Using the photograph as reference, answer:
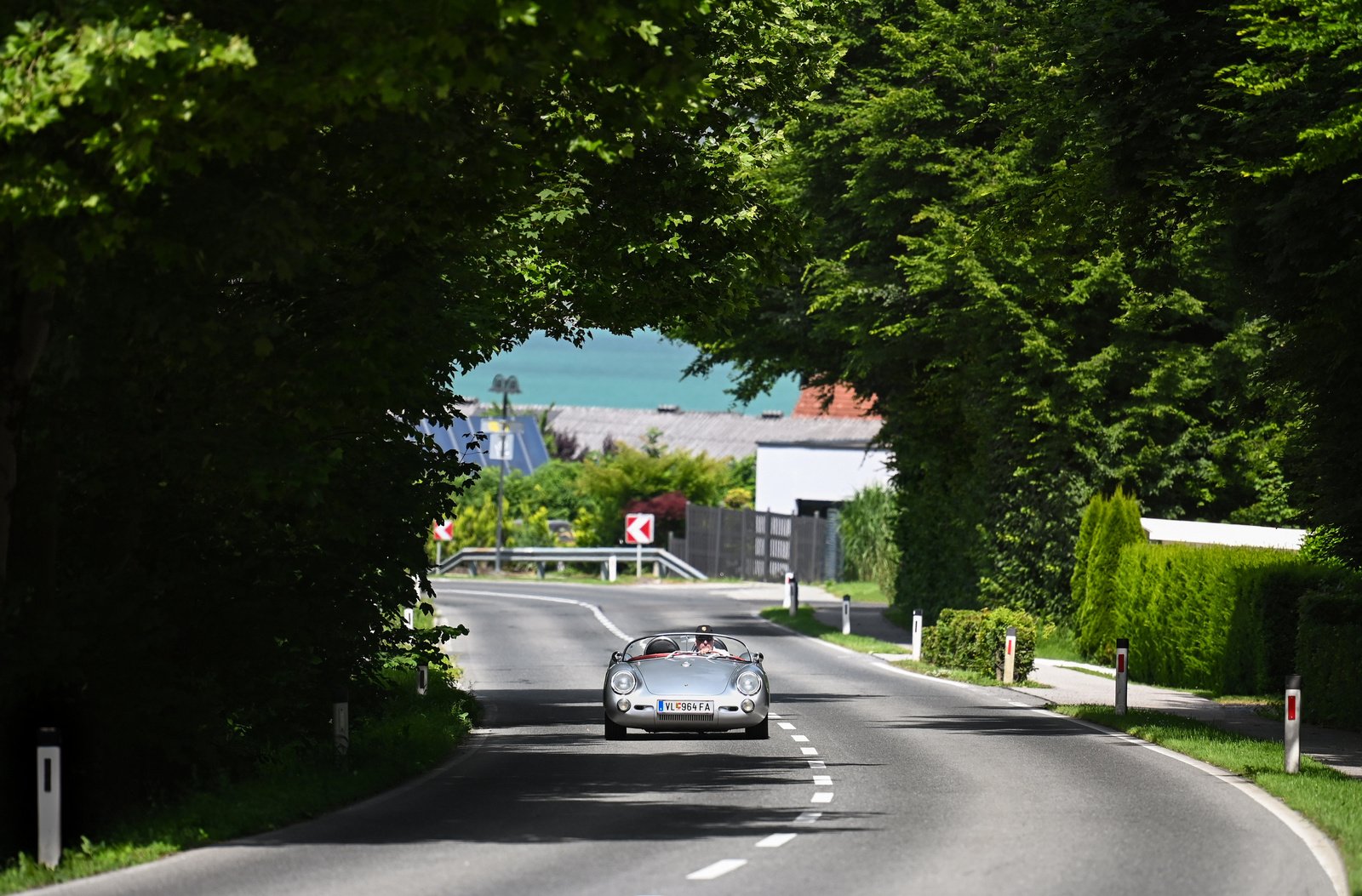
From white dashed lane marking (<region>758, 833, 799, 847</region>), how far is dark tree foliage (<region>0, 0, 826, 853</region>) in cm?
388

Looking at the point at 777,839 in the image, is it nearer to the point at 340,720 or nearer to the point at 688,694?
the point at 340,720

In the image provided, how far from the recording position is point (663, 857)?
1070cm

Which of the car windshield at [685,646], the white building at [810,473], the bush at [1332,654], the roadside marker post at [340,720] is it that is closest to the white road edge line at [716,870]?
the roadside marker post at [340,720]

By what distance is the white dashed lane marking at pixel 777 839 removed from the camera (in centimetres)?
1132

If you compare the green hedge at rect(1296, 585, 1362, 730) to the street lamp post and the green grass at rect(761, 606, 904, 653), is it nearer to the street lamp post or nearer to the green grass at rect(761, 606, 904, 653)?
the green grass at rect(761, 606, 904, 653)

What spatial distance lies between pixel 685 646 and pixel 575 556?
44037mm

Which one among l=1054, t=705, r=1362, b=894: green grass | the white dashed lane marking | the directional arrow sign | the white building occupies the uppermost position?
the white building

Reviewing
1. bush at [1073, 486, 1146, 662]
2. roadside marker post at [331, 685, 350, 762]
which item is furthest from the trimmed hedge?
roadside marker post at [331, 685, 350, 762]

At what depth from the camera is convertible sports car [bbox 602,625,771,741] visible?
61.3 ft

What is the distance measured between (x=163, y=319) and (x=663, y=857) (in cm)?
466

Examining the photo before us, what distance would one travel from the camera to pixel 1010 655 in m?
27.2

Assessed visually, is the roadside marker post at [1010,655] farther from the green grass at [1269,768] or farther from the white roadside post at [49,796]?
the white roadside post at [49,796]

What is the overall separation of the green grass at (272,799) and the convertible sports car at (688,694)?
189cm

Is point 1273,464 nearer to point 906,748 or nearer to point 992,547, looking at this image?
point 992,547
